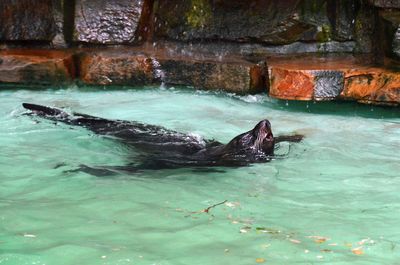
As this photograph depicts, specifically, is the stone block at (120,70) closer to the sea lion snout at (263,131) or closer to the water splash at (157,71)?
the water splash at (157,71)

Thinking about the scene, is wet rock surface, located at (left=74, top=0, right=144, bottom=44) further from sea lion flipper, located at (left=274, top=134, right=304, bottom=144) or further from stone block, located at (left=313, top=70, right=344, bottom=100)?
sea lion flipper, located at (left=274, top=134, right=304, bottom=144)

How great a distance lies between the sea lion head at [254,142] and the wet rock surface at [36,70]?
15.3ft

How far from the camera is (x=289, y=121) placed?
7.44 metres

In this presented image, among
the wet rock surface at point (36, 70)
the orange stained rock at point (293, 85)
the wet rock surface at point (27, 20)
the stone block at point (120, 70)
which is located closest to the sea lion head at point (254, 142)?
the orange stained rock at point (293, 85)

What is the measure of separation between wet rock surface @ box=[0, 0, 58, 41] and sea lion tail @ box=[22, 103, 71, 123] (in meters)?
3.92

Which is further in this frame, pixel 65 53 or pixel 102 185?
pixel 65 53

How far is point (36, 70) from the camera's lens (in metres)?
9.32

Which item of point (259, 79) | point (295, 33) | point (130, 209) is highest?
point (295, 33)

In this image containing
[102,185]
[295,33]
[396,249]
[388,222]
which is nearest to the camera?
[396,249]

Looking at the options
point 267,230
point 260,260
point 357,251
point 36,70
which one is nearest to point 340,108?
point 36,70

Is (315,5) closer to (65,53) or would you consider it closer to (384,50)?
(384,50)

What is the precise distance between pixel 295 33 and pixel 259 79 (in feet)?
4.07

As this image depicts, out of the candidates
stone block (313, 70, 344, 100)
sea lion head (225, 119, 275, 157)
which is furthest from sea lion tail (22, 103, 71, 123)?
stone block (313, 70, 344, 100)

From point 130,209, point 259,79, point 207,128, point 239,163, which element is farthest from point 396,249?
point 259,79
